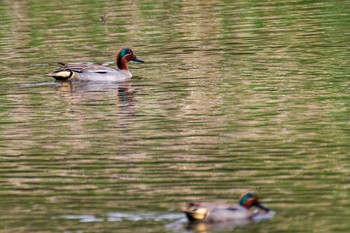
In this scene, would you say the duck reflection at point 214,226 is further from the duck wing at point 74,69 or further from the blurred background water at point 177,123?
the duck wing at point 74,69

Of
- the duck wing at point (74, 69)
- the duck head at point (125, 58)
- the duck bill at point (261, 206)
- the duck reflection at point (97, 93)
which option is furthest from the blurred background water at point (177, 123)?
the duck head at point (125, 58)

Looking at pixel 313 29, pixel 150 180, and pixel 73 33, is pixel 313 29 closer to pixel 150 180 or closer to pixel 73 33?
pixel 73 33

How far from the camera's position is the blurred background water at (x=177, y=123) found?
15.0 m

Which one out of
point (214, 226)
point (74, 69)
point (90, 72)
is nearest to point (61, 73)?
point (74, 69)

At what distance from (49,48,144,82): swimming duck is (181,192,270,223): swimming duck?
11768 mm

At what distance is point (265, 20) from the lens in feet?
110

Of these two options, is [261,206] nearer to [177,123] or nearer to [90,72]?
[177,123]

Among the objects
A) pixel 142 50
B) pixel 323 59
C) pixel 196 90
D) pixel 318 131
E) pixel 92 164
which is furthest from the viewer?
pixel 142 50

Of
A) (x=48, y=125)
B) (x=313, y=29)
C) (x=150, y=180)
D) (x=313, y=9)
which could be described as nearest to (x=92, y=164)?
(x=150, y=180)

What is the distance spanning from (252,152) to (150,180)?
196 centimetres

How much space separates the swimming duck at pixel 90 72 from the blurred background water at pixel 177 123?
0.90ft

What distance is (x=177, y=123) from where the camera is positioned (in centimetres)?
2027

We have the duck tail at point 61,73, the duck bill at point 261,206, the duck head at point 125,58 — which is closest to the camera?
the duck bill at point 261,206

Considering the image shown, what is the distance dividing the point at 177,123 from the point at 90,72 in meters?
6.14
